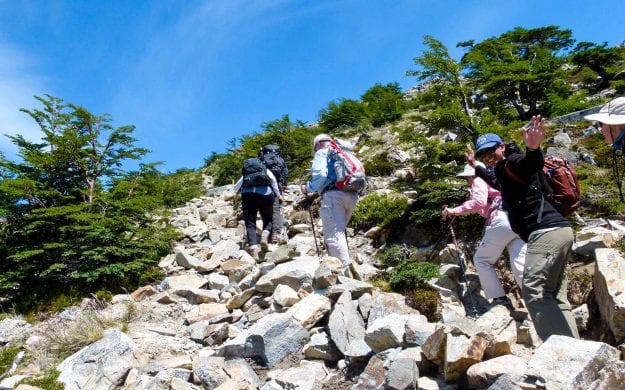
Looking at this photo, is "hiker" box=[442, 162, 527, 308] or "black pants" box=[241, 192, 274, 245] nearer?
"hiker" box=[442, 162, 527, 308]

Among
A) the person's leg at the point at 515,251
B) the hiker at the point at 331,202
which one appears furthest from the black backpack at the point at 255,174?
the person's leg at the point at 515,251

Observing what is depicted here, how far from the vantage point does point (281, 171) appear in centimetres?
1057

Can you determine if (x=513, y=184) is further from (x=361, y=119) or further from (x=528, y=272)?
(x=361, y=119)

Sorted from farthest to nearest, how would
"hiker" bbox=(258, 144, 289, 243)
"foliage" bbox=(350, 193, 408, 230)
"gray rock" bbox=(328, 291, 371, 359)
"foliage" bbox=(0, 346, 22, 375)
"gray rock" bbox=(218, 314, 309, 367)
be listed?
"hiker" bbox=(258, 144, 289, 243), "foliage" bbox=(350, 193, 408, 230), "foliage" bbox=(0, 346, 22, 375), "gray rock" bbox=(218, 314, 309, 367), "gray rock" bbox=(328, 291, 371, 359)

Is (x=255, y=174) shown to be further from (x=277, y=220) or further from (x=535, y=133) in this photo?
(x=535, y=133)

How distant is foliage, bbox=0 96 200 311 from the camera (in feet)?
25.9

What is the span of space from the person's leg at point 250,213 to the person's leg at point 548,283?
21.2 ft

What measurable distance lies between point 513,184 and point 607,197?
553 centimetres

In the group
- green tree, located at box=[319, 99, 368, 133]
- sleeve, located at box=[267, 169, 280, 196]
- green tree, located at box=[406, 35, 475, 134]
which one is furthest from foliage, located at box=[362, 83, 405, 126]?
sleeve, located at box=[267, 169, 280, 196]

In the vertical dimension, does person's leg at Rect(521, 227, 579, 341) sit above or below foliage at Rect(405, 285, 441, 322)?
above

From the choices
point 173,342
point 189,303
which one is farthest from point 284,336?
point 189,303

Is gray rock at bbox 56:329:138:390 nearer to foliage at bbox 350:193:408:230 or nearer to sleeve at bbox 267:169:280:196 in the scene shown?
sleeve at bbox 267:169:280:196

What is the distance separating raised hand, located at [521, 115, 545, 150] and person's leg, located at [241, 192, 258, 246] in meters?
6.56

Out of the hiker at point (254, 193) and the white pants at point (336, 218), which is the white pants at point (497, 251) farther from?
the hiker at point (254, 193)
